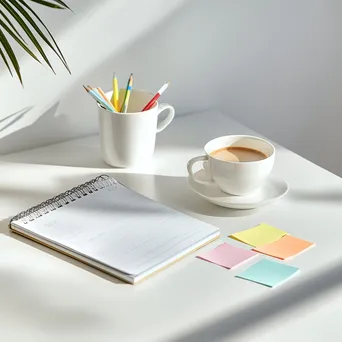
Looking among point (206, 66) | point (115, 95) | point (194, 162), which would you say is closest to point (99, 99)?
point (115, 95)

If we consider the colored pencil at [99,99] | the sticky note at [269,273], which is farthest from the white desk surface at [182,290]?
the colored pencil at [99,99]

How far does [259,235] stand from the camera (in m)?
1.13

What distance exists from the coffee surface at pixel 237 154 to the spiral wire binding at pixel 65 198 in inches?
6.9

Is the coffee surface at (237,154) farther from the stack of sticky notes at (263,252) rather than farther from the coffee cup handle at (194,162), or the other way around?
the stack of sticky notes at (263,252)

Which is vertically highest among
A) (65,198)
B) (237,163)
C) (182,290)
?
(237,163)

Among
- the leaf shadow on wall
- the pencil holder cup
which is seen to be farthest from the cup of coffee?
the leaf shadow on wall

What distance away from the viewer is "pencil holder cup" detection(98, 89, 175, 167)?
1.30 metres

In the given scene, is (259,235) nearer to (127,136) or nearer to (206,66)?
(127,136)

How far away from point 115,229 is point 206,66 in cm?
58

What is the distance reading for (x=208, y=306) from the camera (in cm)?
97

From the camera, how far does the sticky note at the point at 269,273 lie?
1.02 m

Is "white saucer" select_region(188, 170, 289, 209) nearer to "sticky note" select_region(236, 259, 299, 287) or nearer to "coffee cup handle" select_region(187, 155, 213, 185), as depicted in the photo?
"coffee cup handle" select_region(187, 155, 213, 185)

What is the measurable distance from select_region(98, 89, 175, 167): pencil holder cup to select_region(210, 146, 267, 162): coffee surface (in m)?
0.13

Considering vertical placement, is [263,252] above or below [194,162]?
below
